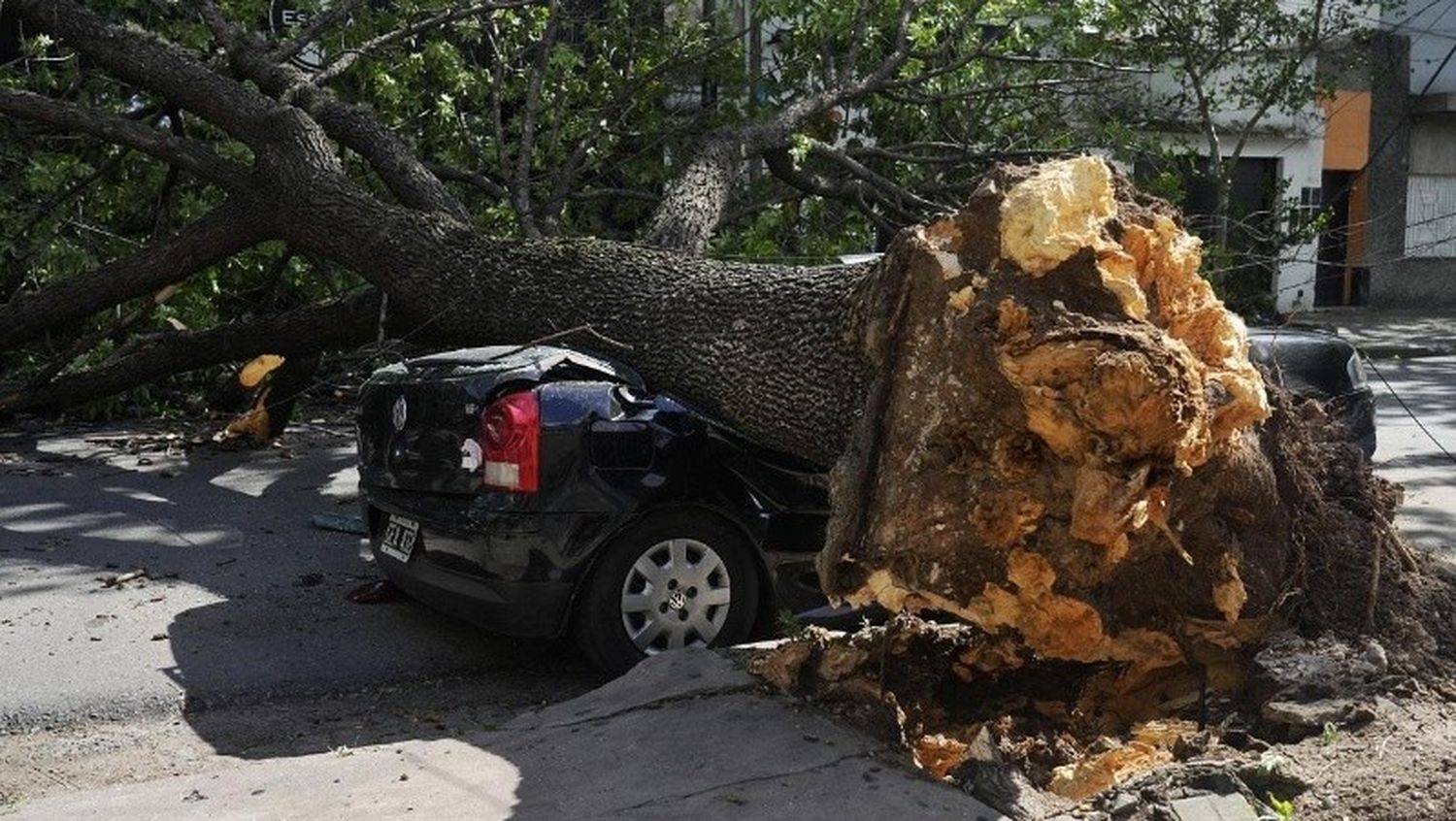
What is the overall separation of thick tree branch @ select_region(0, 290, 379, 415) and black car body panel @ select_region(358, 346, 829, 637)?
2.89m

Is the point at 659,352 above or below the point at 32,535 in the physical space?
above

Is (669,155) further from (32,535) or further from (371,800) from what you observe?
(371,800)

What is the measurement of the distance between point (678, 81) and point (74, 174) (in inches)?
173

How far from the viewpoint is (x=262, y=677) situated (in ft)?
21.5

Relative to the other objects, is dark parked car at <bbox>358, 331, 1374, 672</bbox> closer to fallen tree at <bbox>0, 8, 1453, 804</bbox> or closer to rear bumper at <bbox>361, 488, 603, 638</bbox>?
rear bumper at <bbox>361, 488, 603, 638</bbox>

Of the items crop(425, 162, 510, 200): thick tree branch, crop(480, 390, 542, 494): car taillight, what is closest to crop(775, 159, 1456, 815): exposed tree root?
crop(480, 390, 542, 494): car taillight

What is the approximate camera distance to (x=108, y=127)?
32.0ft

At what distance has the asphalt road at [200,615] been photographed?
6.43m

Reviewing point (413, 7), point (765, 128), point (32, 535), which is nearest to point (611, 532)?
point (32, 535)

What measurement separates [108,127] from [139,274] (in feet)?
3.10

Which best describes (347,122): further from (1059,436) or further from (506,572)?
(1059,436)

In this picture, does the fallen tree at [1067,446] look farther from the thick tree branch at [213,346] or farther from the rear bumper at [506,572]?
the thick tree branch at [213,346]

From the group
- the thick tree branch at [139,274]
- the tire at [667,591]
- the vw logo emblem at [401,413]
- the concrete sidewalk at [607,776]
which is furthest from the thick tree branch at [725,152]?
the concrete sidewalk at [607,776]

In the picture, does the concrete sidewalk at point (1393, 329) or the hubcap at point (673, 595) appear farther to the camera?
the concrete sidewalk at point (1393, 329)
